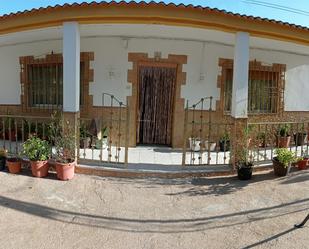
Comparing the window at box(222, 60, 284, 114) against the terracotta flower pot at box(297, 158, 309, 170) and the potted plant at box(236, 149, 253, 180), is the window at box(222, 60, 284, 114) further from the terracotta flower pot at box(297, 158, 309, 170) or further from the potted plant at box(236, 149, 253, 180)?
the potted plant at box(236, 149, 253, 180)

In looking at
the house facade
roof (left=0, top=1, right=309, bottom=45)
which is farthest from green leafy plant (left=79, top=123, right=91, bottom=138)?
roof (left=0, top=1, right=309, bottom=45)

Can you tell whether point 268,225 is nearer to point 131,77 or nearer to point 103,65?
point 131,77

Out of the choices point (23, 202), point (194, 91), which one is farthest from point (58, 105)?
point (23, 202)

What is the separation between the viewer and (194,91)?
779 centimetres

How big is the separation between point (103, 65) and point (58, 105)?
178 cm

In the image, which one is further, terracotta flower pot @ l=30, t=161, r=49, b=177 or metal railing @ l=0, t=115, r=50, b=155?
metal railing @ l=0, t=115, r=50, b=155

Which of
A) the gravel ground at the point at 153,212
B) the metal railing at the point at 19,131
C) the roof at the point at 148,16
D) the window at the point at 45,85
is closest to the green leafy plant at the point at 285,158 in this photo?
the gravel ground at the point at 153,212

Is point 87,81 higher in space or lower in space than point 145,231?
higher

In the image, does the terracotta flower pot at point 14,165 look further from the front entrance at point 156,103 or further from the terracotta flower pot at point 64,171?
the front entrance at point 156,103

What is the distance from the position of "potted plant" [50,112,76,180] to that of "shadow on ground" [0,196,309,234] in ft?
3.37

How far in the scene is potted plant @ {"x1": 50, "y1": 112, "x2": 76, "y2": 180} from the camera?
530 cm

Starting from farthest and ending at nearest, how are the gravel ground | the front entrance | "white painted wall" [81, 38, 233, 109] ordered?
the front entrance → "white painted wall" [81, 38, 233, 109] → the gravel ground

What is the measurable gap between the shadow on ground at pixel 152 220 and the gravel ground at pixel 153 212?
1 cm

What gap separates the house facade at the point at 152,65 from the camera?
18.5ft
